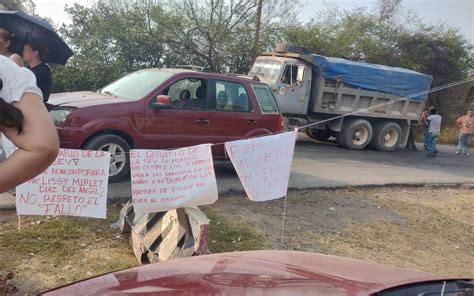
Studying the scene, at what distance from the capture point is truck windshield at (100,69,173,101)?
7.44m

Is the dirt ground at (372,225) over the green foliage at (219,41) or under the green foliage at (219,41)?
under

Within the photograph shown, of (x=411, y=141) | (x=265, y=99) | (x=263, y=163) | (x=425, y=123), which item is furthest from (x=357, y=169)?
(x=411, y=141)

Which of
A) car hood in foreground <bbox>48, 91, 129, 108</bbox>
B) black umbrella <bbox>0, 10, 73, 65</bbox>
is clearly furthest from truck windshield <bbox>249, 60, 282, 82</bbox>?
black umbrella <bbox>0, 10, 73, 65</bbox>

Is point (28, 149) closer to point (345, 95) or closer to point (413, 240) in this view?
point (413, 240)

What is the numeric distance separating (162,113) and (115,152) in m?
0.92

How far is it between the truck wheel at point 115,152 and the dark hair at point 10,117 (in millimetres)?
5275

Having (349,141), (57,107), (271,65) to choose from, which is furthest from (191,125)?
(349,141)

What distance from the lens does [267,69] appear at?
47.1 ft

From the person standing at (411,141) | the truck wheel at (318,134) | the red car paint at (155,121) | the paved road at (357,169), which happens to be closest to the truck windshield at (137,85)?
the red car paint at (155,121)

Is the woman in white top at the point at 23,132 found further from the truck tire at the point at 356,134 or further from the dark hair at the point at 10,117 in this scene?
the truck tire at the point at 356,134

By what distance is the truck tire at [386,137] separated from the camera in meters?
15.3

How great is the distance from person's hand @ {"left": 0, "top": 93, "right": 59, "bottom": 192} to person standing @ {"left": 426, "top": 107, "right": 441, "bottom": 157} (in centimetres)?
1464

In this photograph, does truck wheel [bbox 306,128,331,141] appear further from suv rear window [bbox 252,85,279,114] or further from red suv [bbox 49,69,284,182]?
red suv [bbox 49,69,284,182]

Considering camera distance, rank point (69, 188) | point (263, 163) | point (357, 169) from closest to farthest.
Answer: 1. point (69, 188)
2. point (263, 163)
3. point (357, 169)
